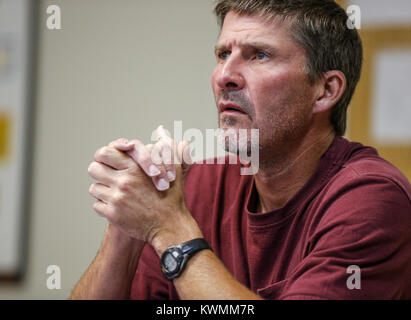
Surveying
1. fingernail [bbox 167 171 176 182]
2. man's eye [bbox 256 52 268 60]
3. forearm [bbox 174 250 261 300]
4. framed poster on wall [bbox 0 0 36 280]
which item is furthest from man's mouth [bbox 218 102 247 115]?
framed poster on wall [bbox 0 0 36 280]

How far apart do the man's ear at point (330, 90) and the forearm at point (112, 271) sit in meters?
0.51

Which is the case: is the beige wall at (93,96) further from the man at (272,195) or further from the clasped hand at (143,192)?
the clasped hand at (143,192)

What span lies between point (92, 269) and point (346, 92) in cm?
70

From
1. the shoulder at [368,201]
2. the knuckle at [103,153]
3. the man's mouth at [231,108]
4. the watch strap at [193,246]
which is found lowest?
the watch strap at [193,246]

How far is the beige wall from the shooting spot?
1.80 m

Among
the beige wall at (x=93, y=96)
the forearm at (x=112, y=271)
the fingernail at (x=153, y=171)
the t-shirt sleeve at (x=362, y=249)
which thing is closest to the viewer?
the t-shirt sleeve at (x=362, y=249)

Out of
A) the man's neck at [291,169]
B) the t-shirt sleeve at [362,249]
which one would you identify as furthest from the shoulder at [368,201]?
the man's neck at [291,169]

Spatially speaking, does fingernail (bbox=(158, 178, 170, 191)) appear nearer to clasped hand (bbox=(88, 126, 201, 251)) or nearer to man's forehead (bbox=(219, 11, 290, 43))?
clasped hand (bbox=(88, 126, 201, 251))

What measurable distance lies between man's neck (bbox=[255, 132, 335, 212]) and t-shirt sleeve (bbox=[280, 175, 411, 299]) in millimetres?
218

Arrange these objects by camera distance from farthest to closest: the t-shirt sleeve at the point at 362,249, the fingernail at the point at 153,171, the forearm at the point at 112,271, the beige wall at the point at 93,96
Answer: the beige wall at the point at 93,96, the forearm at the point at 112,271, the fingernail at the point at 153,171, the t-shirt sleeve at the point at 362,249

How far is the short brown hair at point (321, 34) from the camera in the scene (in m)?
1.09

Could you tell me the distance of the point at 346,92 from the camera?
3.84 ft

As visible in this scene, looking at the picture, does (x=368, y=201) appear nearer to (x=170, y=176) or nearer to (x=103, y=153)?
(x=170, y=176)

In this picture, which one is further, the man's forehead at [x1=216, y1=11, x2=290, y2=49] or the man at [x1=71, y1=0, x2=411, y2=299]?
the man's forehead at [x1=216, y1=11, x2=290, y2=49]
